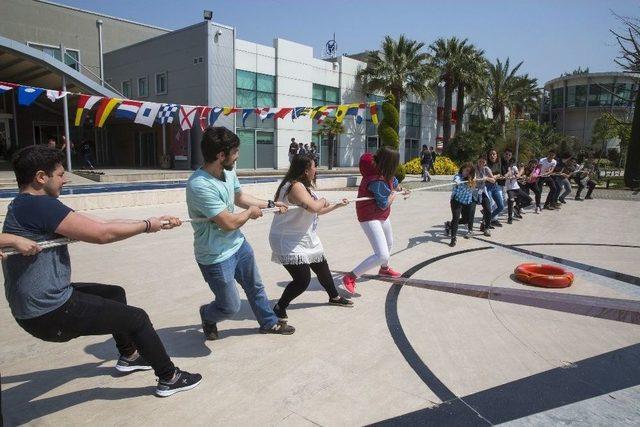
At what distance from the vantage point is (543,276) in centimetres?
545

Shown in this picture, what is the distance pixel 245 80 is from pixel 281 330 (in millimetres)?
27120

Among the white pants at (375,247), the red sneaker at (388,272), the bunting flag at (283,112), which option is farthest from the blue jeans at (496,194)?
the bunting flag at (283,112)

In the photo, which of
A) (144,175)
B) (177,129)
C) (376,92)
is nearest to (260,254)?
(144,175)

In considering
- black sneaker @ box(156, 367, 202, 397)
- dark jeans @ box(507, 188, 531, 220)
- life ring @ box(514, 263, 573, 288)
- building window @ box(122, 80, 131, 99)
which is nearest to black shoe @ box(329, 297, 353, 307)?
black sneaker @ box(156, 367, 202, 397)

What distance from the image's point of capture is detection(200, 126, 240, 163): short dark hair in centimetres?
336

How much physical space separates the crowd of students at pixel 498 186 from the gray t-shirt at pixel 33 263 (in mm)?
6691

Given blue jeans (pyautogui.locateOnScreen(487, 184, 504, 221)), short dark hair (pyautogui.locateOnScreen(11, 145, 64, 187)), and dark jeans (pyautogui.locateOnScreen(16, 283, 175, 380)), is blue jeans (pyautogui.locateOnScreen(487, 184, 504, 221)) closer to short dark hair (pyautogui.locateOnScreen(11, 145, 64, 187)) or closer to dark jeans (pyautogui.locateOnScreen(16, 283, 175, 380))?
dark jeans (pyautogui.locateOnScreen(16, 283, 175, 380))

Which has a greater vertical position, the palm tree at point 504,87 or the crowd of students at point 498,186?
the palm tree at point 504,87

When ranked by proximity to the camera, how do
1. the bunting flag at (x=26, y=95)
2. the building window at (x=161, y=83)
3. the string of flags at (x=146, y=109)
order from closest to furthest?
1. the bunting flag at (x=26, y=95)
2. the string of flags at (x=146, y=109)
3. the building window at (x=161, y=83)

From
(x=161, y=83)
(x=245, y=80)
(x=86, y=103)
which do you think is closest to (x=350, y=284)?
(x=86, y=103)

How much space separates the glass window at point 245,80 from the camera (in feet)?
93.3

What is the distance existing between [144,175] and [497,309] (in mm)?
19329

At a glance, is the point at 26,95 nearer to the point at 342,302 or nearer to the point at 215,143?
the point at 215,143

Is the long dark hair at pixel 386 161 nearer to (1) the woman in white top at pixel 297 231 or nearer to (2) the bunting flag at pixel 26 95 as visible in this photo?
(1) the woman in white top at pixel 297 231
